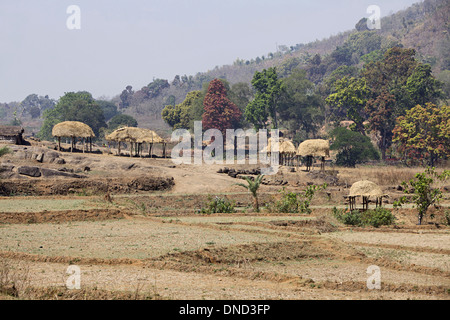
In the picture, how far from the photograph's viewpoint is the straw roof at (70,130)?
46.3 m

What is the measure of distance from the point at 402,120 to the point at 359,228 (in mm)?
37964

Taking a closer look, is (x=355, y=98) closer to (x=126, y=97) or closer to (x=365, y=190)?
(x=365, y=190)

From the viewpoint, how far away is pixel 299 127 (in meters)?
78.1

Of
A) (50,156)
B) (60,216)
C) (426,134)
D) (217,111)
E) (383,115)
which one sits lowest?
(60,216)

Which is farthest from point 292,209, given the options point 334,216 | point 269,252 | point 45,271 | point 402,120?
point 402,120

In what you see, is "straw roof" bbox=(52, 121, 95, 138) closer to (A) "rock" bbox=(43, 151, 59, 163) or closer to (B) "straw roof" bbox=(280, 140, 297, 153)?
(A) "rock" bbox=(43, 151, 59, 163)

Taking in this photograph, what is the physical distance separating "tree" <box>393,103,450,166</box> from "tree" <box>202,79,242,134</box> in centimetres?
2293

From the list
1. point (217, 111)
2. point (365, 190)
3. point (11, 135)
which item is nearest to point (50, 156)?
point (11, 135)

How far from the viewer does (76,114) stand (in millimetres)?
82500

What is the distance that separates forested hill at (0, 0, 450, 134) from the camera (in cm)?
10925

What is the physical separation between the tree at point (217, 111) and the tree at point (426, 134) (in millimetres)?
22934

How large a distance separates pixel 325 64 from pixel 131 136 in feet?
277

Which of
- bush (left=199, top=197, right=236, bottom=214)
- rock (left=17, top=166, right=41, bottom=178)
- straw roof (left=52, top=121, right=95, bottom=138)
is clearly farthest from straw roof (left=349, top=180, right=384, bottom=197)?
straw roof (left=52, top=121, right=95, bottom=138)
